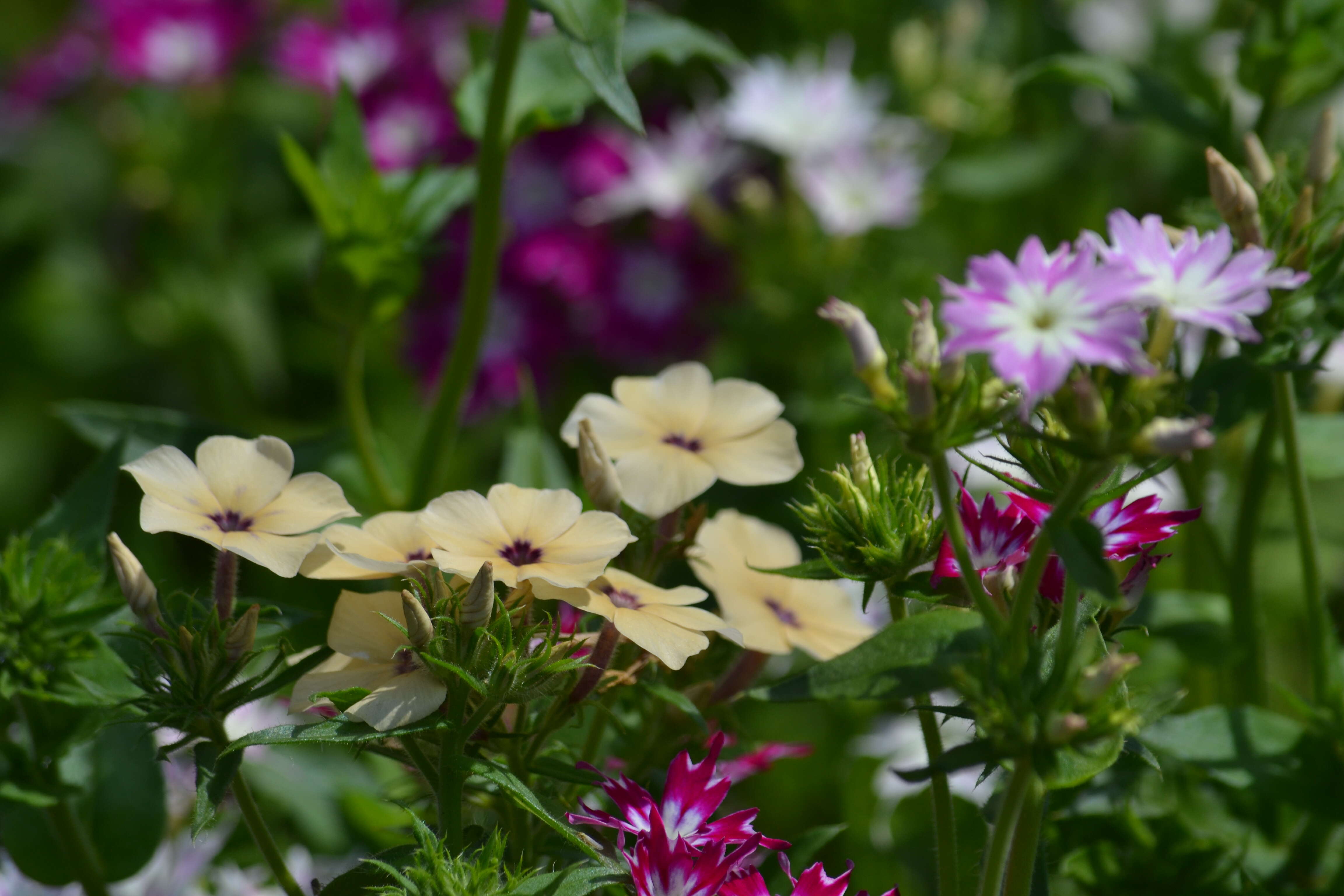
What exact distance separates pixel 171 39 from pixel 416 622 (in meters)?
1.75

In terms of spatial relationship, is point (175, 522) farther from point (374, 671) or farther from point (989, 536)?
point (989, 536)

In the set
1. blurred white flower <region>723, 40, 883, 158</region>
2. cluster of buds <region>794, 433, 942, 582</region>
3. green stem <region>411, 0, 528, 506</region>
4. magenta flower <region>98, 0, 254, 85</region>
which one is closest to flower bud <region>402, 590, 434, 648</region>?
cluster of buds <region>794, 433, 942, 582</region>

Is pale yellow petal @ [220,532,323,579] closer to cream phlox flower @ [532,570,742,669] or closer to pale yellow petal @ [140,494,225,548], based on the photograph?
pale yellow petal @ [140,494,225,548]

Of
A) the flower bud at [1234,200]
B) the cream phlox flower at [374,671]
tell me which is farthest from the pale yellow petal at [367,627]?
the flower bud at [1234,200]

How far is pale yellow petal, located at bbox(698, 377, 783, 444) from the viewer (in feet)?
2.68

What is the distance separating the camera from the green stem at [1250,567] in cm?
102

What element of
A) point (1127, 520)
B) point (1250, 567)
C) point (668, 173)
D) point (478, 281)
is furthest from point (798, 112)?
point (1127, 520)

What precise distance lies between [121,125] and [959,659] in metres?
1.90

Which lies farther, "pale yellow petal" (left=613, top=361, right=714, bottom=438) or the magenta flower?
the magenta flower

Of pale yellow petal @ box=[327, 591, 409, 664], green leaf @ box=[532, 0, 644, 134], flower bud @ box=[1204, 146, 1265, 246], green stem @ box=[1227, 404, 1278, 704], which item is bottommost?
green stem @ box=[1227, 404, 1278, 704]

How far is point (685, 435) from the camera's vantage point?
818 mm

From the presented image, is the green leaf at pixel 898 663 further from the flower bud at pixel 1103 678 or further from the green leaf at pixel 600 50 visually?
the green leaf at pixel 600 50

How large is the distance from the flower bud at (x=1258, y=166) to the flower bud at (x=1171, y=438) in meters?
0.33

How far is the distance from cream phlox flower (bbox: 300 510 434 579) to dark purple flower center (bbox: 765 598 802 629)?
232mm
